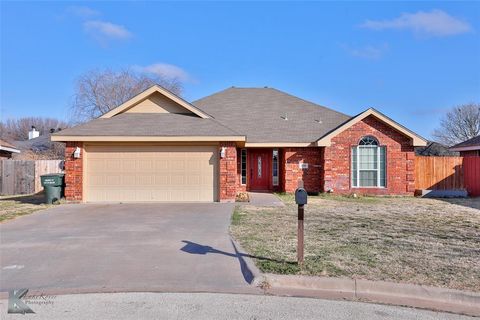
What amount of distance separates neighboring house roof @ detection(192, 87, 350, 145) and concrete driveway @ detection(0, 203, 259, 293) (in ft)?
28.2

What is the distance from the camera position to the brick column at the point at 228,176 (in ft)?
50.8

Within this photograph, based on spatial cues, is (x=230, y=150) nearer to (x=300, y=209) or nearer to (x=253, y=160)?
(x=253, y=160)

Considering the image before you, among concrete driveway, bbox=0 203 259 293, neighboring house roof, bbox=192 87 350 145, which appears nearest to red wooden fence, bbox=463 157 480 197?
neighboring house roof, bbox=192 87 350 145

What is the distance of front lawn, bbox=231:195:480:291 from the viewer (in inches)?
239

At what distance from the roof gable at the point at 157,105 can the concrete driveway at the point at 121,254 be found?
609cm

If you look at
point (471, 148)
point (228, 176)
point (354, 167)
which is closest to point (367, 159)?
point (354, 167)

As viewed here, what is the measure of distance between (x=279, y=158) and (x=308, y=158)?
A: 168cm

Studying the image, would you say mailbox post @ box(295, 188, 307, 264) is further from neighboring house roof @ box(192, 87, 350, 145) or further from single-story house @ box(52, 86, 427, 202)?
neighboring house roof @ box(192, 87, 350, 145)

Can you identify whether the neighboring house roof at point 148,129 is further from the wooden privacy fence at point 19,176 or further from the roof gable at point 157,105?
the wooden privacy fence at point 19,176

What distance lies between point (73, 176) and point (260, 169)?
928 cm

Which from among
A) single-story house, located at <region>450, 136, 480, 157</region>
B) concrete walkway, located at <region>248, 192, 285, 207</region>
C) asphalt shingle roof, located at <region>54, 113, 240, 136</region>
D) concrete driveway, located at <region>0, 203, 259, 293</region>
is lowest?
concrete driveway, located at <region>0, 203, 259, 293</region>

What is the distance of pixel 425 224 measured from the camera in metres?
10.7

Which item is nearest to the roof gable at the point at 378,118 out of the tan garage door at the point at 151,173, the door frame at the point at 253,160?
the door frame at the point at 253,160

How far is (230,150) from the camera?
15555 mm
